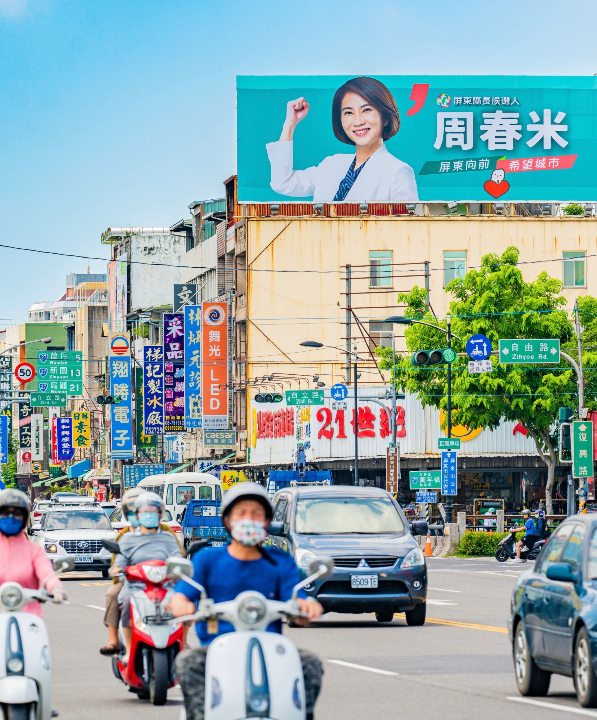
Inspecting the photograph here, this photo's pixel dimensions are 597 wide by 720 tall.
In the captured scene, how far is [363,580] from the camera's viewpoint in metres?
19.6

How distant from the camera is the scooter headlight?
707 centimetres

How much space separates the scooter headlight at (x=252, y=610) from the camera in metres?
7.07

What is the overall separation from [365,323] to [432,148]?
9.39 metres

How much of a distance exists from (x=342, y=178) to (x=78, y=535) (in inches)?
1709

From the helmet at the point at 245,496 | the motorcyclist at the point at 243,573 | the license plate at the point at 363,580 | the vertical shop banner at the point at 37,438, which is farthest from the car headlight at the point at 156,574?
the vertical shop banner at the point at 37,438

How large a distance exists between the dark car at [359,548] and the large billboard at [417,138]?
52514mm

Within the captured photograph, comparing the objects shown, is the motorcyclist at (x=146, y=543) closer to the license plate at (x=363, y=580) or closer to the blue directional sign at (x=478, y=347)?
the license plate at (x=363, y=580)

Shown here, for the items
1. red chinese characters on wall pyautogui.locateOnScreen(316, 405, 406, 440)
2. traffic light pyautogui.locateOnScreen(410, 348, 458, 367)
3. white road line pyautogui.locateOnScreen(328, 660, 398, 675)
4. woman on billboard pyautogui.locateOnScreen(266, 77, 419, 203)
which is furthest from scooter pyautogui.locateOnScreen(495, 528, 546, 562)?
woman on billboard pyautogui.locateOnScreen(266, 77, 419, 203)

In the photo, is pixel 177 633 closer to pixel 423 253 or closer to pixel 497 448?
pixel 497 448

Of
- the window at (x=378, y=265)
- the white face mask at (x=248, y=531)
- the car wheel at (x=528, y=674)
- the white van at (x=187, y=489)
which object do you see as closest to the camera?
the white face mask at (x=248, y=531)

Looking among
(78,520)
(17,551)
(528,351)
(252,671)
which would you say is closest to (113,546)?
(17,551)

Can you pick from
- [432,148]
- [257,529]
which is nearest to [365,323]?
[432,148]

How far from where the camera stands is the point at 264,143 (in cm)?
7281

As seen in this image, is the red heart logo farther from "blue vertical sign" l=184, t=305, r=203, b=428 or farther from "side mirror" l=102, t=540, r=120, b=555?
"side mirror" l=102, t=540, r=120, b=555
